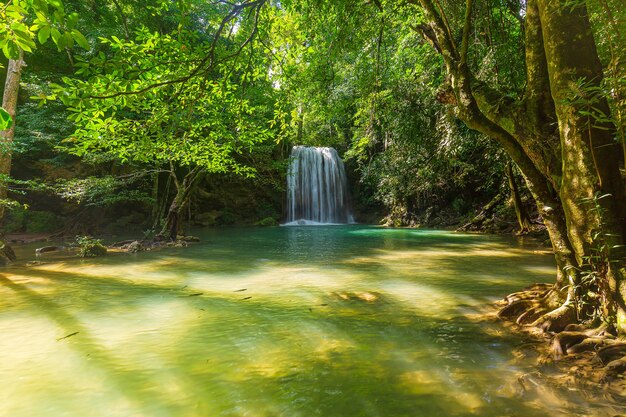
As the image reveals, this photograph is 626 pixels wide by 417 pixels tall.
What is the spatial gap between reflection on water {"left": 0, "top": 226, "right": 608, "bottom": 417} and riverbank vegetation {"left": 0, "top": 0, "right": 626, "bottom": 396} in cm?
89

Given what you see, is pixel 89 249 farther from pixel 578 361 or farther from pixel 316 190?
pixel 316 190

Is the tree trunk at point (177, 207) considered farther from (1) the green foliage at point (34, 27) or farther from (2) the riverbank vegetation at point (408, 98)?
Result: (1) the green foliage at point (34, 27)

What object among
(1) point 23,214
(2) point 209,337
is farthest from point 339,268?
(1) point 23,214

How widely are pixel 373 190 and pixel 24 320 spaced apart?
2441 cm

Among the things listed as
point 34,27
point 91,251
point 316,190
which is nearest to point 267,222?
point 316,190

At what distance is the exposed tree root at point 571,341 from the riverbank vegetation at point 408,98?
0.02m

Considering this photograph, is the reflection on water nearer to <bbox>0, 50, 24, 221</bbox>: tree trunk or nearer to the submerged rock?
<bbox>0, 50, 24, 221</bbox>: tree trunk

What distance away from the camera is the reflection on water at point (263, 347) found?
7.39ft

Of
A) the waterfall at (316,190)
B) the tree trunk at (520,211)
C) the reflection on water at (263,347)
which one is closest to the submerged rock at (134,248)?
the reflection on water at (263,347)

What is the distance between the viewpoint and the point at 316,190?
26844 mm

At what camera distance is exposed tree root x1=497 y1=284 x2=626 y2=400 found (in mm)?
2375

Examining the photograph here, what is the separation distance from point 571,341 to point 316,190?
79.3ft

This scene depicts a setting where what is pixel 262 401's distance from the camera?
228cm

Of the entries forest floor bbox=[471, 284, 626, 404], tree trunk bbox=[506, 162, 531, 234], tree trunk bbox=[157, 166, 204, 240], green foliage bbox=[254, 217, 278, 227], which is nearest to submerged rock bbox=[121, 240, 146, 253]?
tree trunk bbox=[157, 166, 204, 240]
